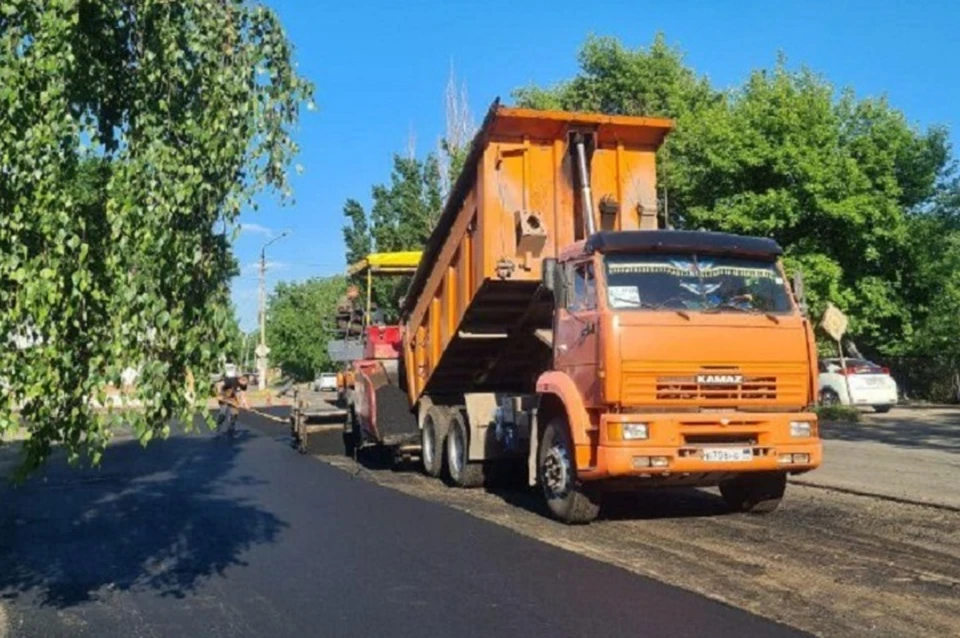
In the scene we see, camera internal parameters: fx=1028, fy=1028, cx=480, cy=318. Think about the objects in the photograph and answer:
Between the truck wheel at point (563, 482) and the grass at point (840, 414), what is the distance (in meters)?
15.7

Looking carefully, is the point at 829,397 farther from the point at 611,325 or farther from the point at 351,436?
the point at 611,325

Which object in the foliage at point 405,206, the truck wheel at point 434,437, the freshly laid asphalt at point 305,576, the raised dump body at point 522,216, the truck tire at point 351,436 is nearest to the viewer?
the freshly laid asphalt at point 305,576

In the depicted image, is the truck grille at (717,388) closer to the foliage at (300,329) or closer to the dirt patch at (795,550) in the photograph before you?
the dirt patch at (795,550)

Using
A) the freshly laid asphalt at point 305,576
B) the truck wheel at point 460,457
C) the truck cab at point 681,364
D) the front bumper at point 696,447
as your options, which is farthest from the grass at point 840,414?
the front bumper at point 696,447

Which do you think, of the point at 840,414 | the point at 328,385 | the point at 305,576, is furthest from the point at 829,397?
the point at 305,576

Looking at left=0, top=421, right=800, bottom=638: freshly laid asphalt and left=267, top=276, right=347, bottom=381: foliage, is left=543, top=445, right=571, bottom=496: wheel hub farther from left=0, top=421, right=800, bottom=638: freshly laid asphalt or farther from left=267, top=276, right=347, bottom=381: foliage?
left=267, top=276, right=347, bottom=381: foliage

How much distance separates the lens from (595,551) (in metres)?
8.79

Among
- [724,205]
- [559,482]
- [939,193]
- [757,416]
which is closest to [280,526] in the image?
[559,482]

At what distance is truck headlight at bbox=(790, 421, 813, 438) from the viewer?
31.4 ft

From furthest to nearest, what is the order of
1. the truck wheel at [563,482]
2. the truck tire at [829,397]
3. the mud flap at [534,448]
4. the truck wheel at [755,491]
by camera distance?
the truck tire at [829,397] → the mud flap at [534,448] → the truck wheel at [755,491] → the truck wheel at [563,482]

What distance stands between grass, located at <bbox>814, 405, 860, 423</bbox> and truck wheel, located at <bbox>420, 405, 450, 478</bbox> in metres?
12.9

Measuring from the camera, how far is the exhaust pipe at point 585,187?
11.6 metres

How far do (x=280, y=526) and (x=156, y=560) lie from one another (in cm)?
181

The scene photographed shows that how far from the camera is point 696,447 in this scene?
9297 mm
